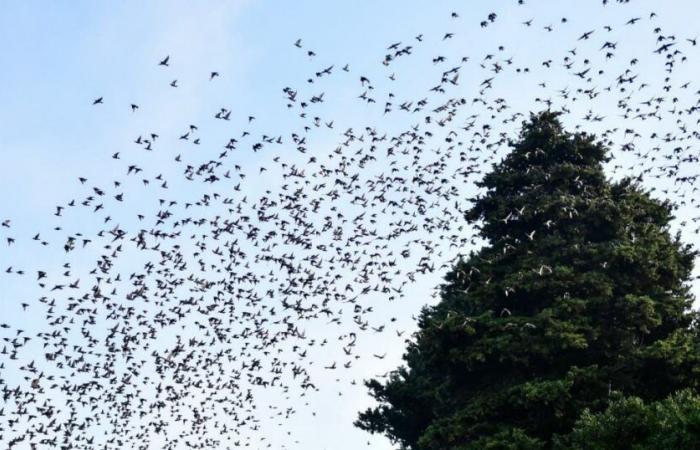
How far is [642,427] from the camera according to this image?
1697 centimetres

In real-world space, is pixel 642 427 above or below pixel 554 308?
below

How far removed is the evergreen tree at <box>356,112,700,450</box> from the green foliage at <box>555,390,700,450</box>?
2.07m

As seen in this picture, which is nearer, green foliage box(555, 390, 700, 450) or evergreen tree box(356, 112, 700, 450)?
green foliage box(555, 390, 700, 450)

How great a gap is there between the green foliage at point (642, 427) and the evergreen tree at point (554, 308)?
2070 millimetres

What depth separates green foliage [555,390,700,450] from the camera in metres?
15.9

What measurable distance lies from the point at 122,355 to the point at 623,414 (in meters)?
24.4

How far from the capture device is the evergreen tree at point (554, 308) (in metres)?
20.7

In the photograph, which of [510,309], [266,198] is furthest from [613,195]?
[266,198]

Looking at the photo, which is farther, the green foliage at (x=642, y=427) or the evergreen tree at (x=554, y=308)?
the evergreen tree at (x=554, y=308)

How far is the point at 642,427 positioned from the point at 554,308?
19.0 ft

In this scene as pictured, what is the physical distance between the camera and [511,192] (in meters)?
27.5

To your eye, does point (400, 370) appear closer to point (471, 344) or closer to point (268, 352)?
point (268, 352)

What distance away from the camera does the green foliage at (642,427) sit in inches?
624

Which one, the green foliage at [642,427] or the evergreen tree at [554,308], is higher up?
the evergreen tree at [554,308]
